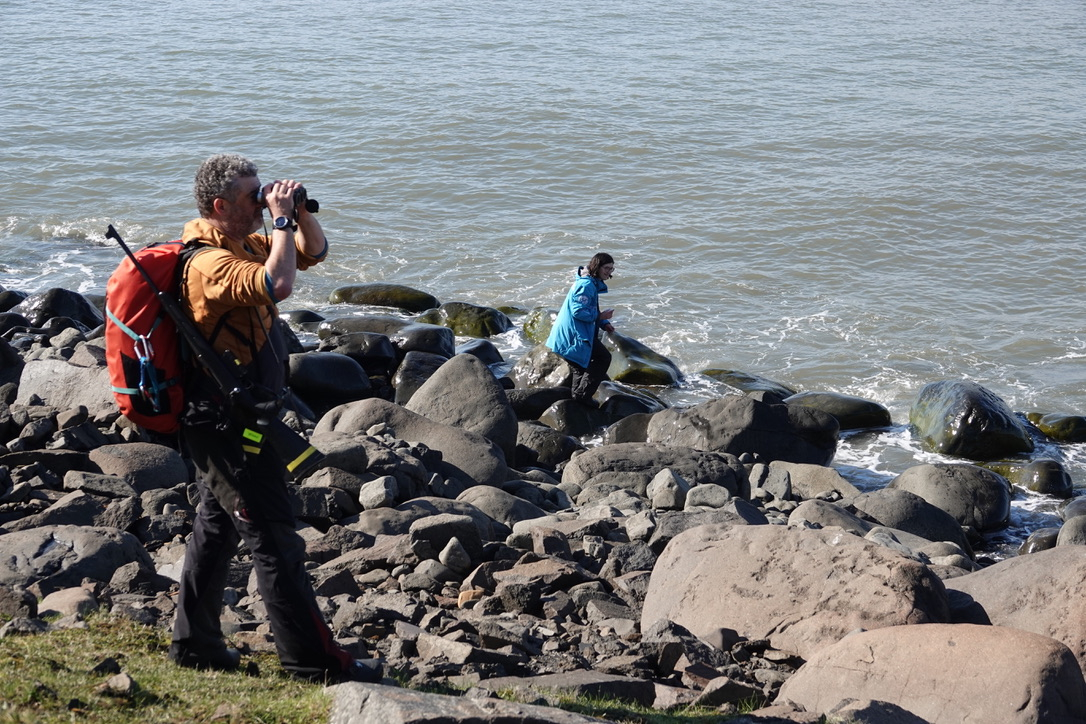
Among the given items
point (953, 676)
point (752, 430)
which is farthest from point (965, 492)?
point (953, 676)

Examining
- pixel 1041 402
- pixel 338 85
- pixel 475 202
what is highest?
pixel 338 85

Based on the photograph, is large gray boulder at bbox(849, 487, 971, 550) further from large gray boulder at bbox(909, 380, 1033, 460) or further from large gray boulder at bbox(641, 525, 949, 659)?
large gray boulder at bbox(641, 525, 949, 659)

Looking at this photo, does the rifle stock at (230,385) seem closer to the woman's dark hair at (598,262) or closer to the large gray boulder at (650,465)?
the large gray boulder at (650,465)

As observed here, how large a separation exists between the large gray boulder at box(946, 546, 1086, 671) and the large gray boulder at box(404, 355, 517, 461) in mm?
5160

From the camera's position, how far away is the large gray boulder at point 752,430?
11.3 metres

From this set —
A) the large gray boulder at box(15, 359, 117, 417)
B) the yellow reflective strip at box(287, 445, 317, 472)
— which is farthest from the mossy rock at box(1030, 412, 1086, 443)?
the yellow reflective strip at box(287, 445, 317, 472)

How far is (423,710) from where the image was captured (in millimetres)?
3375

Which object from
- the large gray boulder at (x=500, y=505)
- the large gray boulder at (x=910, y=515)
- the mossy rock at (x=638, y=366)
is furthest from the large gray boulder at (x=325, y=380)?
the large gray boulder at (x=910, y=515)

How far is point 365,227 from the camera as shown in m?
20.8

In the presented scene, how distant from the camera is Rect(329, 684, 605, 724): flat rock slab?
3359 mm

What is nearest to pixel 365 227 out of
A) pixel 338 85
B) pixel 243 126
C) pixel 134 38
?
pixel 243 126

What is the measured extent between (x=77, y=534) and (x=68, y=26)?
3816cm

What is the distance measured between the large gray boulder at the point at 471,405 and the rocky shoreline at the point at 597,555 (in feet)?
0.08

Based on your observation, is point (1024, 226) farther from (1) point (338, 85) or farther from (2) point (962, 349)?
(1) point (338, 85)
